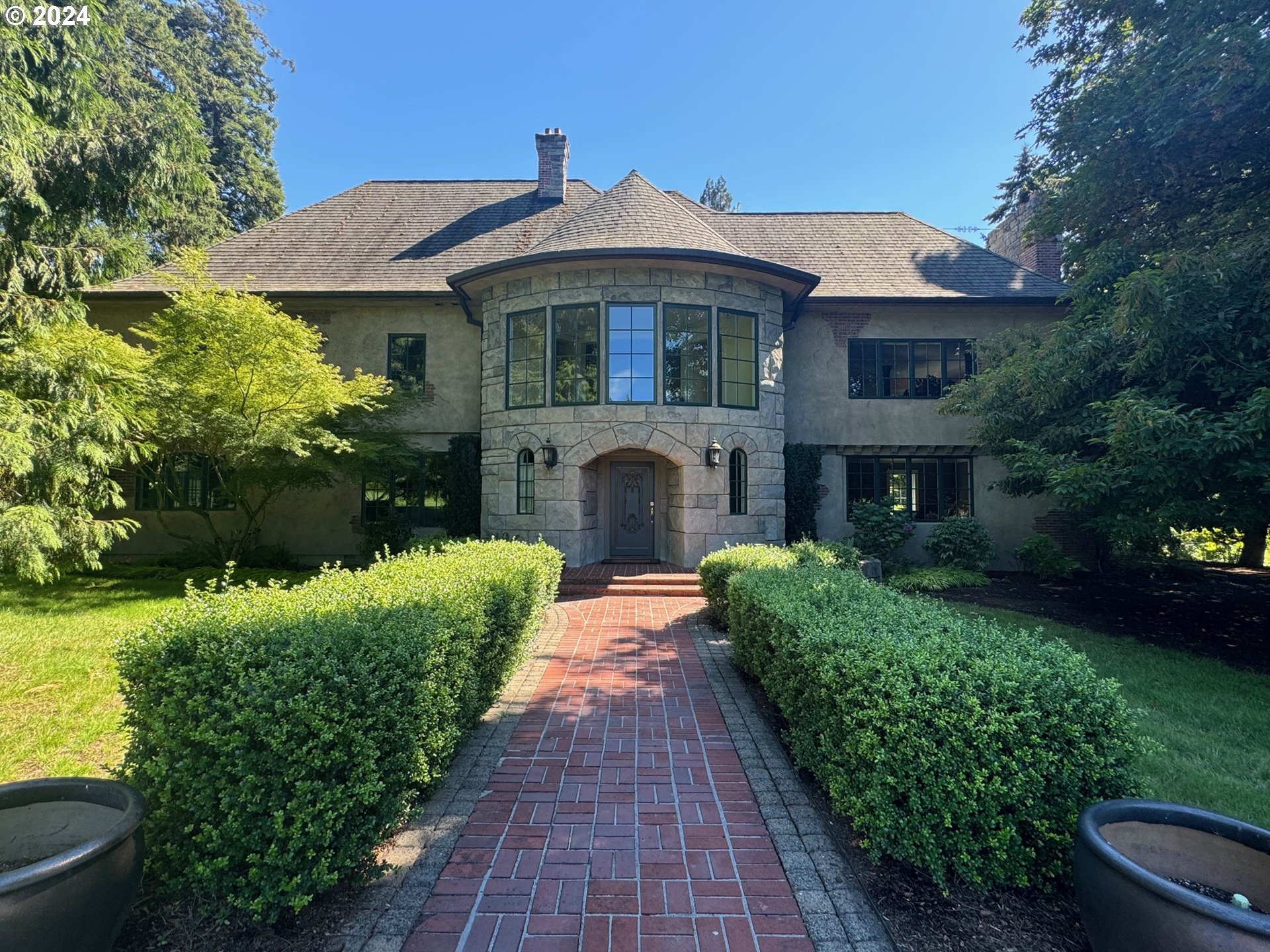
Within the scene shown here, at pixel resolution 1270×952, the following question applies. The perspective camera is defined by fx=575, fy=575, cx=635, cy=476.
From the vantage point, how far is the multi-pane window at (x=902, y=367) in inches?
534

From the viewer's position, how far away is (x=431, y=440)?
44.1 ft

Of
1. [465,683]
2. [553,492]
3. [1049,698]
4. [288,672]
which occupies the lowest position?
[465,683]

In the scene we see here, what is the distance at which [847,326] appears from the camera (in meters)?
13.6

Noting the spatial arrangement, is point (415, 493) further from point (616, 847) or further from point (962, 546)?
point (962, 546)

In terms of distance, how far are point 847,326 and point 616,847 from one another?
12.9 metres

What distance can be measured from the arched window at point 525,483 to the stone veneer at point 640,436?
0.32 ft

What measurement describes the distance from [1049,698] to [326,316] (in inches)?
585

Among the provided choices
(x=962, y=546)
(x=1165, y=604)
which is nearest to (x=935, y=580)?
(x=962, y=546)

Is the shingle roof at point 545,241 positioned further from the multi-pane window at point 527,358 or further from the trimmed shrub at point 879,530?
the trimmed shrub at point 879,530

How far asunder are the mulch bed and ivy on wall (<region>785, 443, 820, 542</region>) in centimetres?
319

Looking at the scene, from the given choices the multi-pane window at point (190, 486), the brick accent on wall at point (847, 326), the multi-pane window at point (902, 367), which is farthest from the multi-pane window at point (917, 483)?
the multi-pane window at point (190, 486)

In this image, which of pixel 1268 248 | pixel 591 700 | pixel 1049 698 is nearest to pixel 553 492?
pixel 591 700

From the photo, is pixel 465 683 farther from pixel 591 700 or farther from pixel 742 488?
pixel 742 488

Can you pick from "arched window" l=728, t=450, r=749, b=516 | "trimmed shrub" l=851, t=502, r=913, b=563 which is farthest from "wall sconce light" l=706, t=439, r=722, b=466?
"trimmed shrub" l=851, t=502, r=913, b=563
